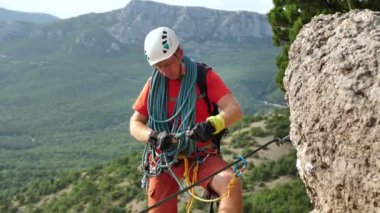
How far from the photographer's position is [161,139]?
4906 mm

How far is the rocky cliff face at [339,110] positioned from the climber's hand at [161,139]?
1124 millimetres

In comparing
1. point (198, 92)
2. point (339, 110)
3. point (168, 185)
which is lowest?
point (168, 185)

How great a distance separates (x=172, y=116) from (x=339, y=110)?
1.90m

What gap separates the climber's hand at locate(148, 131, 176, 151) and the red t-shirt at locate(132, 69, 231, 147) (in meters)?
0.28

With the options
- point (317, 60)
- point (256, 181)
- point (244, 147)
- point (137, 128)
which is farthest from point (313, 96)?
point (244, 147)

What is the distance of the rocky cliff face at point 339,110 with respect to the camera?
11.5 ft

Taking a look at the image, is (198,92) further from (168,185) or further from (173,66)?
(168,185)

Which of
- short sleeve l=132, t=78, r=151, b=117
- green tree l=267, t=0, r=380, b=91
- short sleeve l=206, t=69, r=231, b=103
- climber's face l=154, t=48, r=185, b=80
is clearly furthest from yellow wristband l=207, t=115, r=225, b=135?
green tree l=267, t=0, r=380, b=91

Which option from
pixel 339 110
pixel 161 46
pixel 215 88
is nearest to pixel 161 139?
pixel 215 88

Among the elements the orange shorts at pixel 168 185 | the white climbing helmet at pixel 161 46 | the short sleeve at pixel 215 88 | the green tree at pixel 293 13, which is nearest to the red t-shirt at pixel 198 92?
the short sleeve at pixel 215 88

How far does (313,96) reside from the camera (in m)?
3.97

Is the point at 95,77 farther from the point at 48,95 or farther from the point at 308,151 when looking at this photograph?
the point at 308,151

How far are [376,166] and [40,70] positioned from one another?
652ft

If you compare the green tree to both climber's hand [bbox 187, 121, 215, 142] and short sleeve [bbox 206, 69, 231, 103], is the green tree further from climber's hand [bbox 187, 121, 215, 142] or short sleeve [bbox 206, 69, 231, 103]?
climber's hand [bbox 187, 121, 215, 142]
